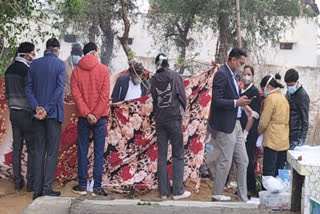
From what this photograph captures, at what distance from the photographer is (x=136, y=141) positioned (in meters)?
6.11

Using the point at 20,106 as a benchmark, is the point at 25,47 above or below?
above

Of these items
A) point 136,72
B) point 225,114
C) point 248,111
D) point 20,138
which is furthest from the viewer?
point 136,72

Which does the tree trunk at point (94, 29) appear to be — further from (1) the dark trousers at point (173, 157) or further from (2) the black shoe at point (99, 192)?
(2) the black shoe at point (99, 192)

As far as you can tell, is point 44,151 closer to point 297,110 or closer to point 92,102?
point 92,102

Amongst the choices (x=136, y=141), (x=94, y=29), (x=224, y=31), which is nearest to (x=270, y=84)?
(x=136, y=141)

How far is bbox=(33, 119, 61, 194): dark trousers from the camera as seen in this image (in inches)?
216

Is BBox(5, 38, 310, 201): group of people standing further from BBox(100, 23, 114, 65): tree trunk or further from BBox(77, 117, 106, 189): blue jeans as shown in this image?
BBox(100, 23, 114, 65): tree trunk

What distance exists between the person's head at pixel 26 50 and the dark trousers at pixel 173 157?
1813 millimetres

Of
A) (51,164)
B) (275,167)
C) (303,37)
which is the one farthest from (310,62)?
(51,164)

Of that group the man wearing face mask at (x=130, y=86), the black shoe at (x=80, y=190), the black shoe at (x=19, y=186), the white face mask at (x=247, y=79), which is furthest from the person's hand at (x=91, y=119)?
the white face mask at (x=247, y=79)

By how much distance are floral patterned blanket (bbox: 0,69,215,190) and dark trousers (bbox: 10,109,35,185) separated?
25 cm

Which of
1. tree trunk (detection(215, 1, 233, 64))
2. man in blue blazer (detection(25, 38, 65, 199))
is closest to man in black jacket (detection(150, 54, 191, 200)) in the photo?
man in blue blazer (detection(25, 38, 65, 199))

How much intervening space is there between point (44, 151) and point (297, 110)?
3426mm

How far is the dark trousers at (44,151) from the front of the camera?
18.0 feet
